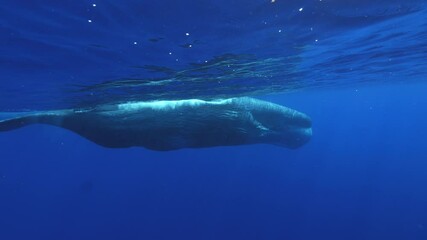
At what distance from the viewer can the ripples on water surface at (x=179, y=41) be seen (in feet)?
24.7

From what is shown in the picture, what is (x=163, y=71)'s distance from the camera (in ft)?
43.1

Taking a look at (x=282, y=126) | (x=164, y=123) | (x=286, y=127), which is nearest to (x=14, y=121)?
(x=164, y=123)

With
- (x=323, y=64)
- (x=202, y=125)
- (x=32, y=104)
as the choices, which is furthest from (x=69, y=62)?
(x=323, y=64)

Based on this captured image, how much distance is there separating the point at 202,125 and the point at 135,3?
10.1 ft

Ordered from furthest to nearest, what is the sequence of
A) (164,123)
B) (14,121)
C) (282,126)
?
(282,126) < (164,123) < (14,121)

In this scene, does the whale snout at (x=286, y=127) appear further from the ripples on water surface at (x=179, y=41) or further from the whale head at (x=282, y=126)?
the ripples on water surface at (x=179, y=41)

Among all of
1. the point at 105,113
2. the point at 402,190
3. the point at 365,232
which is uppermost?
the point at 105,113

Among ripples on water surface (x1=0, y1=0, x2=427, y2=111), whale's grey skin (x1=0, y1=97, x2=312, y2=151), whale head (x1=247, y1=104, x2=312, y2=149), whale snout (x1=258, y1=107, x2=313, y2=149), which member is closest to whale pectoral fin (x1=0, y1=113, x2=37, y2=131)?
whale's grey skin (x1=0, y1=97, x2=312, y2=151)

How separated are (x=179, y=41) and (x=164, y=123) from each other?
2.79m

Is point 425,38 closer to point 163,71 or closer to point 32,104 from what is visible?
point 163,71

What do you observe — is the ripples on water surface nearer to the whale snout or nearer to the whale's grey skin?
the whale's grey skin

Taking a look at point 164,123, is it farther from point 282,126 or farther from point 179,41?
point 282,126

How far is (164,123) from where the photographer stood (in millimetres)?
8203

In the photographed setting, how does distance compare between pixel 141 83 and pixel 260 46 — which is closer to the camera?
pixel 260 46
